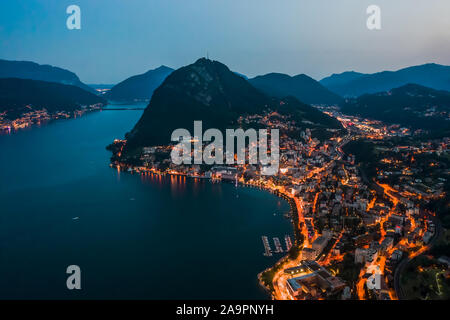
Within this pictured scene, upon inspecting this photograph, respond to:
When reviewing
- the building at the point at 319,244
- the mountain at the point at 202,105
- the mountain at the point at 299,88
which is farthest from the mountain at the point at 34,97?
the building at the point at 319,244

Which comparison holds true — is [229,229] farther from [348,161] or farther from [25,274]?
[348,161]

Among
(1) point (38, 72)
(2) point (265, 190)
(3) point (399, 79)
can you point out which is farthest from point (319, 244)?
(1) point (38, 72)

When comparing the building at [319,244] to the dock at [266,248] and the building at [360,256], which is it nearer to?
the building at [360,256]

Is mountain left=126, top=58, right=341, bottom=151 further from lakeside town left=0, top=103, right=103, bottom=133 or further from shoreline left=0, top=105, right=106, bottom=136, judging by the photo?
lakeside town left=0, top=103, right=103, bottom=133

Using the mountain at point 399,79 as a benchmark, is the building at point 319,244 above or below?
below

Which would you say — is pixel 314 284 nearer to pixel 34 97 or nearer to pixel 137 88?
pixel 34 97

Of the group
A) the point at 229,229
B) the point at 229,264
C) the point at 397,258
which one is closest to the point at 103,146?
the point at 229,229
